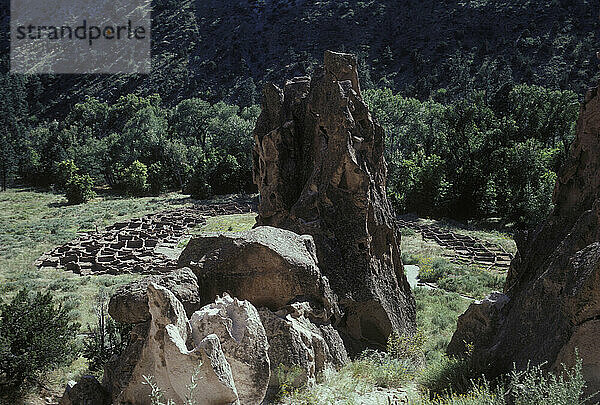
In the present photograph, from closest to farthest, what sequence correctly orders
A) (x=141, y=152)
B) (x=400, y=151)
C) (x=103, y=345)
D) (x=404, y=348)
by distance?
(x=404, y=348), (x=103, y=345), (x=400, y=151), (x=141, y=152)

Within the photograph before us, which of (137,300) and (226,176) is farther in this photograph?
(226,176)

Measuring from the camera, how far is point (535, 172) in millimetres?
34312

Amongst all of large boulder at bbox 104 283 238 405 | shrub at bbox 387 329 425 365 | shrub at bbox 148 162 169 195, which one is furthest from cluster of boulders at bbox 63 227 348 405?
shrub at bbox 148 162 169 195

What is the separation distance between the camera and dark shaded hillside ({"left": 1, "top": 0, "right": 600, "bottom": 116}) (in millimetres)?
62312

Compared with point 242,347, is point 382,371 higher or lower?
lower

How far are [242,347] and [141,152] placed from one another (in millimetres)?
61198

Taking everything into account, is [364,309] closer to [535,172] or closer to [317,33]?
[535,172]

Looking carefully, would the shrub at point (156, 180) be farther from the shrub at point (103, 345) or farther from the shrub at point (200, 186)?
the shrub at point (103, 345)

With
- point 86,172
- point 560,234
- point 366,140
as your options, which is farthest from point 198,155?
point 560,234

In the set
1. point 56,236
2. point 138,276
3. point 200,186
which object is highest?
point 200,186

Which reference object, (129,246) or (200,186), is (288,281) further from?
(200,186)

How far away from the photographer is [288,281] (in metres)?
7.21

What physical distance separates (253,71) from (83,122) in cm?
3209

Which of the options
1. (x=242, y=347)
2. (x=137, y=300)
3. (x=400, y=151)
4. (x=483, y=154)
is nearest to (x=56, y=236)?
(x=137, y=300)
